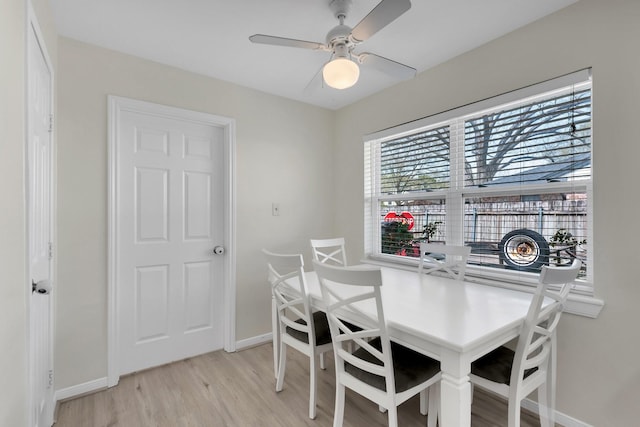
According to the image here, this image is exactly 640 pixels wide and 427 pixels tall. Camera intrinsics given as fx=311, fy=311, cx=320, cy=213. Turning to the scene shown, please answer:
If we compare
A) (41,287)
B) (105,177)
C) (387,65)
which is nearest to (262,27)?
(387,65)

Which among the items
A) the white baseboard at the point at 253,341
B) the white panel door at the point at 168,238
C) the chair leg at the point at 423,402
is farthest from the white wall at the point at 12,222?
the chair leg at the point at 423,402

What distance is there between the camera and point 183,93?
2553 mm

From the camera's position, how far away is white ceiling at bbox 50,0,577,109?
1777mm

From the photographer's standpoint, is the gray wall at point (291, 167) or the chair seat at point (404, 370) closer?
the gray wall at point (291, 167)

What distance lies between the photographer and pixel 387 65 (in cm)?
188

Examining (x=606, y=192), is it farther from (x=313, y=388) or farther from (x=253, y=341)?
(x=253, y=341)

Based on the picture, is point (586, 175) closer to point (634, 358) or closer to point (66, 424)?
point (634, 358)

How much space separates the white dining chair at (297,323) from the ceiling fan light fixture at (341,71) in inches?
39.1

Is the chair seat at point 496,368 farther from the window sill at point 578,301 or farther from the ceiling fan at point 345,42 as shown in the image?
the ceiling fan at point 345,42

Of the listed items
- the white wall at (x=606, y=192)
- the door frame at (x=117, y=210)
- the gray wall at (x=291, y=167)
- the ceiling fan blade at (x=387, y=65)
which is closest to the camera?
the gray wall at (x=291, y=167)

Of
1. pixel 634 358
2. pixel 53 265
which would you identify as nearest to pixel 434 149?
pixel 634 358

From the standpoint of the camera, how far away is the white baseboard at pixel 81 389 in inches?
81.2

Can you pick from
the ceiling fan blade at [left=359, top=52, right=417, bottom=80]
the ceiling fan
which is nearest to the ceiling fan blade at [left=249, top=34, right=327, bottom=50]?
the ceiling fan

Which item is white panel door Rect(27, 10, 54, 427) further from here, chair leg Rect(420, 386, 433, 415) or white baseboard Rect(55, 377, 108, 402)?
chair leg Rect(420, 386, 433, 415)
